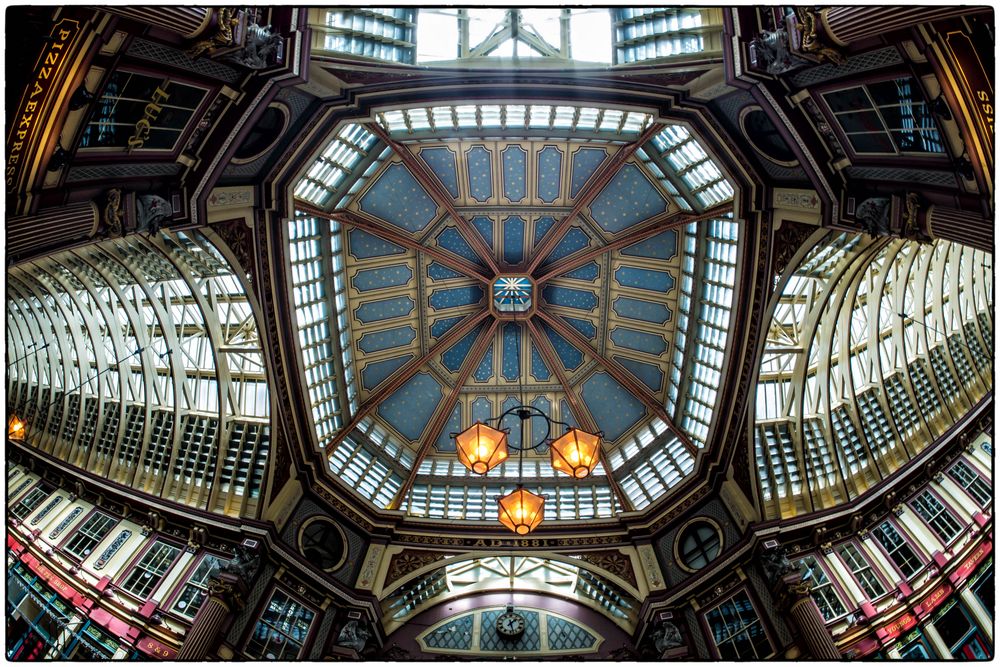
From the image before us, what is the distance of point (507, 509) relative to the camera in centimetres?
1962

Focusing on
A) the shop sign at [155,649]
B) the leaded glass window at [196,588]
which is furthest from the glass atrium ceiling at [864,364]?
the shop sign at [155,649]

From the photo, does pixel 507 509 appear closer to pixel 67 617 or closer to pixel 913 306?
pixel 67 617

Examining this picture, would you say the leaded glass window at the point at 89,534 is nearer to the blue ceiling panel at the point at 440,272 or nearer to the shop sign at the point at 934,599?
the blue ceiling panel at the point at 440,272

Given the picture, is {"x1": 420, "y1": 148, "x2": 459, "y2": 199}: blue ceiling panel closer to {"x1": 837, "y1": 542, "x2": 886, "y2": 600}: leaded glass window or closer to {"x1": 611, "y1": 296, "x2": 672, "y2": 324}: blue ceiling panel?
{"x1": 611, "y1": 296, "x2": 672, "y2": 324}: blue ceiling panel

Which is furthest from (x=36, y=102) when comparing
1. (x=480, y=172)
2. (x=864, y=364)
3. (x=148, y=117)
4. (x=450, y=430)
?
(x=450, y=430)

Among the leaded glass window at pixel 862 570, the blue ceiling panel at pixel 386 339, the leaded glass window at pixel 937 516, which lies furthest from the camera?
the blue ceiling panel at pixel 386 339

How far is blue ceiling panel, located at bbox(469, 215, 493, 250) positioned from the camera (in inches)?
1239

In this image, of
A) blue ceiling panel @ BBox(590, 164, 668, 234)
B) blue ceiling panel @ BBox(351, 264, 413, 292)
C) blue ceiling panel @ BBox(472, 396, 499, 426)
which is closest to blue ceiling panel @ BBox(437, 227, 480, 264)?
blue ceiling panel @ BBox(351, 264, 413, 292)

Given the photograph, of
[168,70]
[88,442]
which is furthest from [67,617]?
[168,70]

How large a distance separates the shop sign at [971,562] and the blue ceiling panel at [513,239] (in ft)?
62.2

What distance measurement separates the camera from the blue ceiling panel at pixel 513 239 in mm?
31628

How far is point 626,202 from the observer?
1185 inches

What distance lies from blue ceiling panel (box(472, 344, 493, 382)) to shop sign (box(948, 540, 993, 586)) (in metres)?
19.5

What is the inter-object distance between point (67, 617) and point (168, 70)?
50.2 ft
